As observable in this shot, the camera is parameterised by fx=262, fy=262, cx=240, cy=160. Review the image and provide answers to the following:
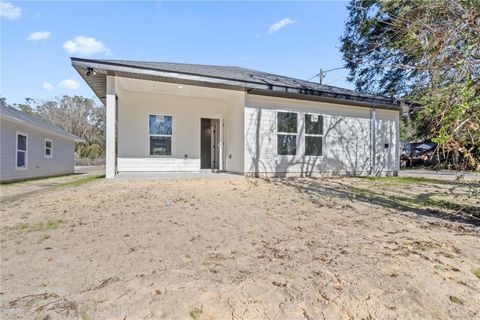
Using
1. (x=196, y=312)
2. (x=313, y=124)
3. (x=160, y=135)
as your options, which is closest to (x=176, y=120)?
(x=160, y=135)

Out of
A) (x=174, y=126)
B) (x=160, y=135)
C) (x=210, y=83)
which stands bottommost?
(x=160, y=135)

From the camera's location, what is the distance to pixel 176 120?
379 inches

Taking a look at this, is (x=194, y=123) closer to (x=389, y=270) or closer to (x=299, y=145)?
(x=299, y=145)

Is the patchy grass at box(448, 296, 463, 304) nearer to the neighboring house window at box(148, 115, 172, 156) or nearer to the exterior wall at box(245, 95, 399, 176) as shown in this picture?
the exterior wall at box(245, 95, 399, 176)

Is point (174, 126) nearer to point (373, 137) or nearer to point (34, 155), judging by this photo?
point (373, 137)

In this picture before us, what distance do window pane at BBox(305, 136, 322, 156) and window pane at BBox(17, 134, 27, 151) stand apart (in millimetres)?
11986

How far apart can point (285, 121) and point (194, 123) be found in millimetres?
3373

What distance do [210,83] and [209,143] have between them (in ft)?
10.9

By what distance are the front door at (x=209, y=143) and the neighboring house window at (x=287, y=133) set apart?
269 centimetres

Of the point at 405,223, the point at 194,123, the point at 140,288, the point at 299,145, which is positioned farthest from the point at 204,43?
the point at 140,288

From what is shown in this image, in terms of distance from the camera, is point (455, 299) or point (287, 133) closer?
point (455, 299)

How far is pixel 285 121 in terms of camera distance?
8.96 meters

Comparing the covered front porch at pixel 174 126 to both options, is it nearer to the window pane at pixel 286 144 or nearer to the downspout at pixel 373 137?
the window pane at pixel 286 144

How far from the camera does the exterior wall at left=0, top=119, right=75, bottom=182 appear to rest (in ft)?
33.3
